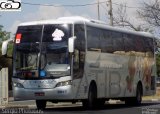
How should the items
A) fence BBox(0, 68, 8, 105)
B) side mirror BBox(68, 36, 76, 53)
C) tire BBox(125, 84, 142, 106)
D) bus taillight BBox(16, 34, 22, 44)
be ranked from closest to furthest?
side mirror BBox(68, 36, 76, 53)
bus taillight BBox(16, 34, 22, 44)
fence BBox(0, 68, 8, 105)
tire BBox(125, 84, 142, 106)

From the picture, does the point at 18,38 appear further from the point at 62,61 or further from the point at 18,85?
the point at 62,61

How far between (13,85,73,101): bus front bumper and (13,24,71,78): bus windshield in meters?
0.60

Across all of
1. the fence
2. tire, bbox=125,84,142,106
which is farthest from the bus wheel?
tire, bbox=125,84,142,106

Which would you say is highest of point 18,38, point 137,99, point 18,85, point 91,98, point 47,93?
point 18,38

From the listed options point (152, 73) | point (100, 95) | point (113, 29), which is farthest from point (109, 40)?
point (152, 73)

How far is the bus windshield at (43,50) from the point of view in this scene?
22.9 metres

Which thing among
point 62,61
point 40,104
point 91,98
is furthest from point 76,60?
point 40,104

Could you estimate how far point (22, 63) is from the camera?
76.9ft

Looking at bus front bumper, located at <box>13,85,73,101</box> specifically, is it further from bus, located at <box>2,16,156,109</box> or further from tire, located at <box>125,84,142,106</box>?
tire, located at <box>125,84,142,106</box>

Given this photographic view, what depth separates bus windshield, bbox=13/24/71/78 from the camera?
22859 millimetres

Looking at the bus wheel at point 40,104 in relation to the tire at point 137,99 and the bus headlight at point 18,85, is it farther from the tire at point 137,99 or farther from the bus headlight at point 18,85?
the tire at point 137,99

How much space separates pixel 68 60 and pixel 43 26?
75.4 inches

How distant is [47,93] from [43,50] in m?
1.74

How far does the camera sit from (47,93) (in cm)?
2289
